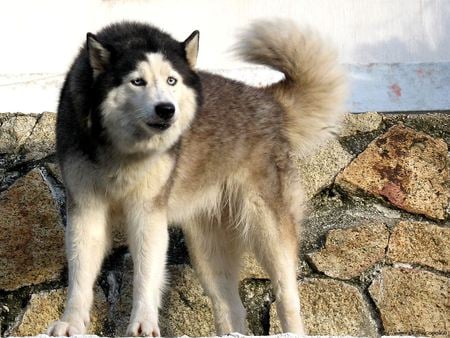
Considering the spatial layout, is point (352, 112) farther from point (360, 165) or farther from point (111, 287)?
point (111, 287)

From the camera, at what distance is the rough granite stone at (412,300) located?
7453mm

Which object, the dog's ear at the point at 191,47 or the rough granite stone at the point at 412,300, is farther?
the rough granite stone at the point at 412,300

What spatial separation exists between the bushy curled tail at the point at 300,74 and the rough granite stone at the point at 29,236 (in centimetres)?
136

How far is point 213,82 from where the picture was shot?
23.4 feet

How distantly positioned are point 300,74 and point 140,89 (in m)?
1.34

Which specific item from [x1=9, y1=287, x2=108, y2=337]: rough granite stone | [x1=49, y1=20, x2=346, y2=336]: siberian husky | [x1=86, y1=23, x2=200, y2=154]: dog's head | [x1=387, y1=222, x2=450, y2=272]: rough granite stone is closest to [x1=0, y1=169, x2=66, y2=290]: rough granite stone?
[x1=9, y1=287, x2=108, y2=337]: rough granite stone

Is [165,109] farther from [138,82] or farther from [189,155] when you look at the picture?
[189,155]

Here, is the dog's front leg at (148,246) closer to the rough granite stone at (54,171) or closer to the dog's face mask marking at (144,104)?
the dog's face mask marking at (144,104)

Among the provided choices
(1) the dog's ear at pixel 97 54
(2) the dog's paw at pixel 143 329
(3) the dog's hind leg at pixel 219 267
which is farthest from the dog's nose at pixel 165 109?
(3) the dog's hind leg at pixel 219 267

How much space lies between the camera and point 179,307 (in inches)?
295

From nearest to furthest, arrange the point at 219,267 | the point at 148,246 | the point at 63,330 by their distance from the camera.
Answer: the point at 63,330, the point at 148,246, the point at 219,267

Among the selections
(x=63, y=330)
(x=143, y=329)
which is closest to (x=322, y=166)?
(x=143, y=329)

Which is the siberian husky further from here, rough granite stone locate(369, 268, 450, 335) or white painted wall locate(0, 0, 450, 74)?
rough granite stone locate(369, 268, 450, 335)

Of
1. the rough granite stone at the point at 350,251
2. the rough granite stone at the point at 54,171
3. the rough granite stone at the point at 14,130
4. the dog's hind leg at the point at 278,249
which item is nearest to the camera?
the dog's hind leg at the point at 278,249
